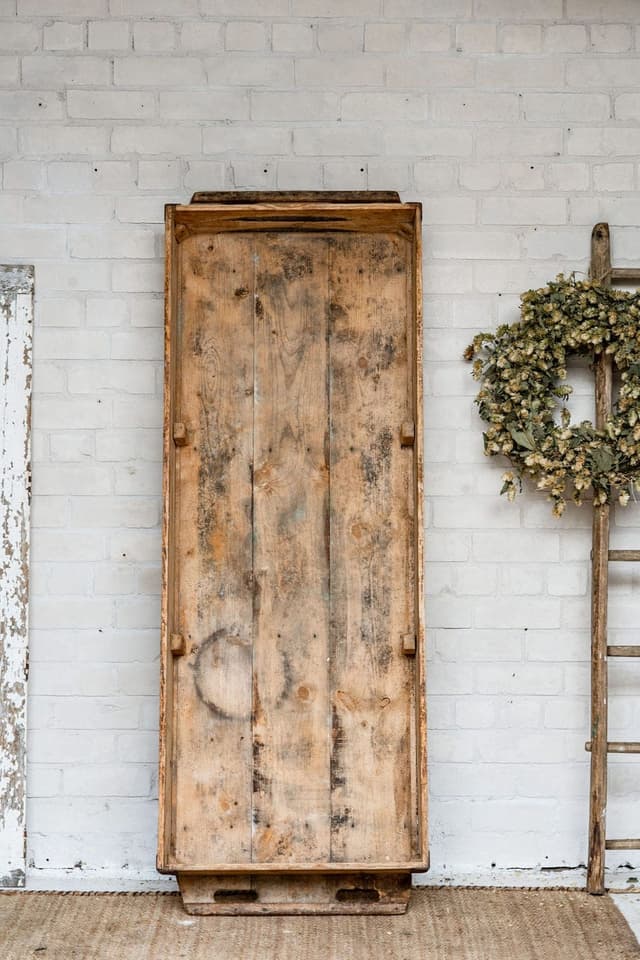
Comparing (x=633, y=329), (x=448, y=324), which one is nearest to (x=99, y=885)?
(x=448, y=324)

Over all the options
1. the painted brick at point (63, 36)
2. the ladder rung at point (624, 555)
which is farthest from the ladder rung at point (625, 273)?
the painted brick at point (63, 36)

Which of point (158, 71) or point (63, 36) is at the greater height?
point (63, 36)

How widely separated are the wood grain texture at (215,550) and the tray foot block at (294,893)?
0.27ft

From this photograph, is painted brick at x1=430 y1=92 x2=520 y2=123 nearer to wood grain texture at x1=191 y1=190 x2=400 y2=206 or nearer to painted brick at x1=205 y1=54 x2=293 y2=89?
wood grain texture at x1=191 y1=190 x2=400 y2=206

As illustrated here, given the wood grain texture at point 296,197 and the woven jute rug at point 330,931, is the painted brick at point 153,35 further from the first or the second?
the woven jute rug at point 330,931

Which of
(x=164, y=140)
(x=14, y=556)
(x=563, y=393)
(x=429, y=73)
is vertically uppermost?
(x=429, y=73)

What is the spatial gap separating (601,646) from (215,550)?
4.14 ft

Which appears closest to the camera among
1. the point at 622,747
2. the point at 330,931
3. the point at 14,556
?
the point at 330,931

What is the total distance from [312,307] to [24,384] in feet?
3.20

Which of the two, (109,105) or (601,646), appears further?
(109,105)

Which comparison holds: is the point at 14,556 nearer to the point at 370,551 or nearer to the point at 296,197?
the point at 370,551

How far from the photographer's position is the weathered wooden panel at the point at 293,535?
281cm

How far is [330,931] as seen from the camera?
2654 mm

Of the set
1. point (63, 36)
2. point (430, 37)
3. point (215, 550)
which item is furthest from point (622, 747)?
point (63, 36)
